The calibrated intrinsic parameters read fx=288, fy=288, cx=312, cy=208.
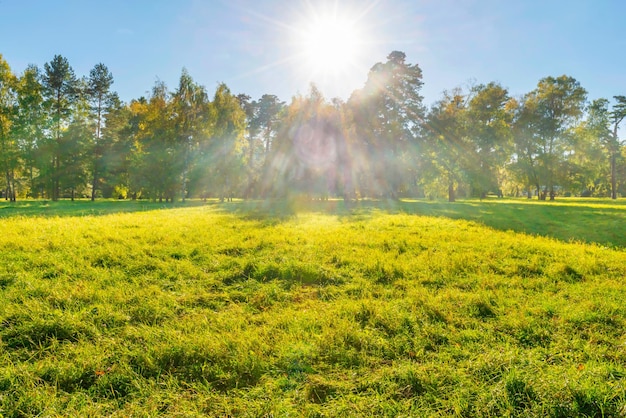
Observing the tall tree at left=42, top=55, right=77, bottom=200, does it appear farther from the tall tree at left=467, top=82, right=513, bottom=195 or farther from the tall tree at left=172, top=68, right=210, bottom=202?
the tall tree at left=467, top=82, right=513, bottom=195

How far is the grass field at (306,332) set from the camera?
3033mm

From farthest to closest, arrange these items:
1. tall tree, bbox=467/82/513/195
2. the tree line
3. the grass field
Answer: tall tree, bbox=467/82/513/195 → the tree line → the grass field

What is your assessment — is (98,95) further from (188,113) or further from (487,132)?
(487,132)

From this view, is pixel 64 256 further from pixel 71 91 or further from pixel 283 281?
pixel 71 91

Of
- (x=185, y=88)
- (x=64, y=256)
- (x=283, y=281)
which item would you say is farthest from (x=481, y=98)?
(x=64, y=256)

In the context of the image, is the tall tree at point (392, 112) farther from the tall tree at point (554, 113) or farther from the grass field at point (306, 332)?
the grass field at point (306, 332)

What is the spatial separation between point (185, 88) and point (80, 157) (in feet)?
75.5

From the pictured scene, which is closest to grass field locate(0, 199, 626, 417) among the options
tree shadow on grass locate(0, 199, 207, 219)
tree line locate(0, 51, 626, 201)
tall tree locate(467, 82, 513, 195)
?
tree shadow on grass locate(0, 199, 207, 219)

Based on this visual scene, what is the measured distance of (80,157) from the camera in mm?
44906

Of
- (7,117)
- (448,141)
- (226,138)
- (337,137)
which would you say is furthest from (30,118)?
(448,141)

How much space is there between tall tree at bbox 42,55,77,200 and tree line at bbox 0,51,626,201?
0.15 metres

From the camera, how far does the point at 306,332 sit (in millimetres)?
4348

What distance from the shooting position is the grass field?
9.95 ft

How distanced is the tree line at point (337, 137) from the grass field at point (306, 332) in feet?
89.5
